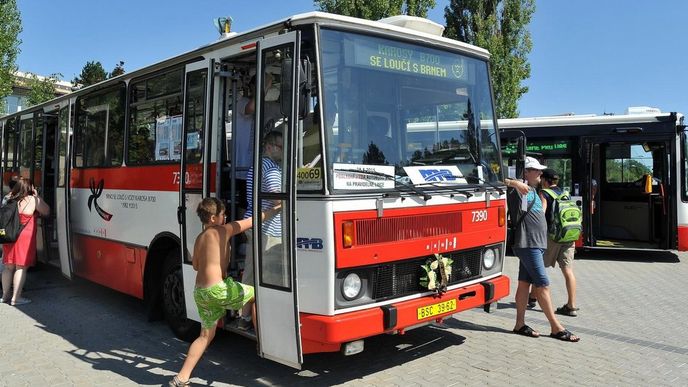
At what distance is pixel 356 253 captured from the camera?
4.22 metres

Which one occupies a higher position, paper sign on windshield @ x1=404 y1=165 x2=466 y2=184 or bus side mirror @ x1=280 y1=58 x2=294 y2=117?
bus side mirror @ x1=280 y1=58 x2=294 y2=117

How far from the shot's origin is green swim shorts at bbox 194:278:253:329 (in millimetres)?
4504

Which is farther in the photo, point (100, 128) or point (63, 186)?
point (63, 186)

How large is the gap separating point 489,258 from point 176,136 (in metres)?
3.48

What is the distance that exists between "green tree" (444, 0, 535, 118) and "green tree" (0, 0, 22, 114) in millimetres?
17675

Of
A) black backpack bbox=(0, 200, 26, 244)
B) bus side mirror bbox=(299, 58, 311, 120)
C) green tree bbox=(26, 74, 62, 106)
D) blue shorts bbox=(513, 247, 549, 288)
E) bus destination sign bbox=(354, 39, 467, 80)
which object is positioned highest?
green tree bbox=(26, 74, 62, 106)

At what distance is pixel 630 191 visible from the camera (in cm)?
1224

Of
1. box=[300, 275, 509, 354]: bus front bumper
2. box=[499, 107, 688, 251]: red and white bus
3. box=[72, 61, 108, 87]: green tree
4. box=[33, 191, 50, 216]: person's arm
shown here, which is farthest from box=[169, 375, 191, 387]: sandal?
box=[72, 61, 108, 87]: green tree

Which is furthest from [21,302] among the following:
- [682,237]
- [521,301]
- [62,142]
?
[682,237]

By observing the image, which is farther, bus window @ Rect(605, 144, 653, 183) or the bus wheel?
bus window @ Rect(605, 144, 653, 183)

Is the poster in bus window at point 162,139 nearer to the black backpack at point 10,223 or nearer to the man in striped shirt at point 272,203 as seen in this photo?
the man in striped shirt at point 272,203

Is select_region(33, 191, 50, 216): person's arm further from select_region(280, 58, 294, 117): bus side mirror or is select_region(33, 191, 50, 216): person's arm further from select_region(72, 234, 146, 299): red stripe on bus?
select_region(280, 58, 294, 117): bus side mirror

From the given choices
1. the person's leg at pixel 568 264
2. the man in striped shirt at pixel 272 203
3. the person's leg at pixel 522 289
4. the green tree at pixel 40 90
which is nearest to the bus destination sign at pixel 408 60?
the man in striped shirt at pixel 272 203

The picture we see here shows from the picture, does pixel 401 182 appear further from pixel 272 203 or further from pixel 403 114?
pixel 272 203
